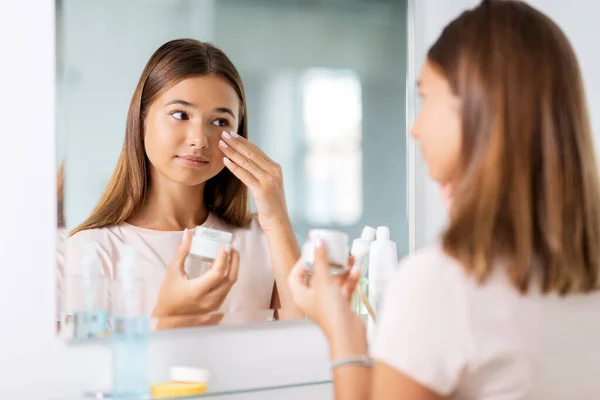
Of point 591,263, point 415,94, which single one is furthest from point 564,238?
point 415,94

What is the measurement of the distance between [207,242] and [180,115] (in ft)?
0.72

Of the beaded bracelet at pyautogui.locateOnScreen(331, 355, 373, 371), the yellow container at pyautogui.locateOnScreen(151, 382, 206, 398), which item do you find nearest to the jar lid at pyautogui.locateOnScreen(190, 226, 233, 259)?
the yellow container at pyautogui.locateOnScreen(151, 382, 206, 398)

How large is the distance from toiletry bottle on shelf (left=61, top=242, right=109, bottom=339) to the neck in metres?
0.10

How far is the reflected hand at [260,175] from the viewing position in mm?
1303

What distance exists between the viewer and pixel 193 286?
4.14 ft

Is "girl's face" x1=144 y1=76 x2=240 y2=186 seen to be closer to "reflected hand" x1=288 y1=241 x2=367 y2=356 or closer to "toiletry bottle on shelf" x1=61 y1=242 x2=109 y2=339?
"toiletry bottle on shelf" x1=61 y1=242 x2=109 y2=339

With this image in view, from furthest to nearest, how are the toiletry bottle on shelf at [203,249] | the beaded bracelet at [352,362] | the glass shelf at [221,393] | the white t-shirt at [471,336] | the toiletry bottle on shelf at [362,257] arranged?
the toiletry bottle on shelf at [362,257]
the toiletry bottle on shelf at [203,249]
the glass shelf at [221,393]
the beaded bracelet at [352,362]
the white t-shirt at [471,336]

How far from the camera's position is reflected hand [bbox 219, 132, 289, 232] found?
4.27 feet

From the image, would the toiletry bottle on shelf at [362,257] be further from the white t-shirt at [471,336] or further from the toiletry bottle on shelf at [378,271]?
the white t-shirt at [471,336]

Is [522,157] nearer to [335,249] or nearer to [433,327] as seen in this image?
[433,327]

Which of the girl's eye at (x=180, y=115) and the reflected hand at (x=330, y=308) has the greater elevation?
the girl's eye at (x=180, y=115)

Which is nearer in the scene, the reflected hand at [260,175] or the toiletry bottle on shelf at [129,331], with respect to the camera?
the toiletry bottle on shelf at [129,331]

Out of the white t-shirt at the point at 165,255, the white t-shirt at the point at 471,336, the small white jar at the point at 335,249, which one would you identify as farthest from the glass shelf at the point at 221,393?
the white t-shirt at the point at 471,336

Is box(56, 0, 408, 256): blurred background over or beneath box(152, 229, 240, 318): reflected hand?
over
